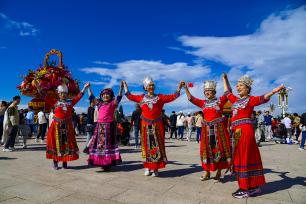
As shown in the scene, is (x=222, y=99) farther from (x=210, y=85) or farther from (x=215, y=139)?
(x=215, y=139)

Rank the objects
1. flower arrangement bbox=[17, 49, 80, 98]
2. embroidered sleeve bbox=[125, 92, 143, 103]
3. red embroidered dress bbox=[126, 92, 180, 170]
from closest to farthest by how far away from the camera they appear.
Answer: red embroidered dress bbox=[126, 92, 180, 170] → embroidered sleeve bbox=[125, 92, 143, 103] → flower arrangement bbox=[17, 49, 80, 98]

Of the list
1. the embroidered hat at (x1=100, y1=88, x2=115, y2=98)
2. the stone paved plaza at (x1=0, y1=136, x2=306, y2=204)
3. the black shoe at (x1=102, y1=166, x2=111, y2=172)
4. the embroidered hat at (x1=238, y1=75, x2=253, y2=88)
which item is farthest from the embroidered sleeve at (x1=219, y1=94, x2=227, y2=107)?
the black shoe at (x1=102, y1=166, x2=111, y2=172)

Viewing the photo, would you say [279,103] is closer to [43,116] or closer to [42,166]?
[43,116]

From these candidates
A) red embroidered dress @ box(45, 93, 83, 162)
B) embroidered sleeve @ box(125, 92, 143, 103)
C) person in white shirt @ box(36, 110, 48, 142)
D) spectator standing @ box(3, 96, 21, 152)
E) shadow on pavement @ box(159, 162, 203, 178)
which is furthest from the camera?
person in white shirt @ box(36, 110, 48, 142)

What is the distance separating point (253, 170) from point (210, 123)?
4.39 feet

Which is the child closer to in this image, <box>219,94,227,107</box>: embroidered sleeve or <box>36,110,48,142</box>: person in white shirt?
<box>219,94,227,107</box>: embroidered sleeve

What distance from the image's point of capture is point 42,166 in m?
7.50

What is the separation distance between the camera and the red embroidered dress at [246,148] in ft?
15.9

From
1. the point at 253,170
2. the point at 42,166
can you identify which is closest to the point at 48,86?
the point at 42,166

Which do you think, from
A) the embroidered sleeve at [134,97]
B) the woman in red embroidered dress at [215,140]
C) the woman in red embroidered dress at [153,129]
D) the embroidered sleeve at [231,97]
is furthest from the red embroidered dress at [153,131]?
the embroidered sleeve at [231,97]

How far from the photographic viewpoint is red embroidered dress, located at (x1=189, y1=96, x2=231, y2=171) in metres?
5.83

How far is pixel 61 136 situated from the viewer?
278 inches

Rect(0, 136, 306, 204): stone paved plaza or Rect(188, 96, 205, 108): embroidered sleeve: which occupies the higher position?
Rect(188, 96, 205, 108): embroidered sleeve

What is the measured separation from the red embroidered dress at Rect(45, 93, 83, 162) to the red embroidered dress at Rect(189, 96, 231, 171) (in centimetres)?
327
